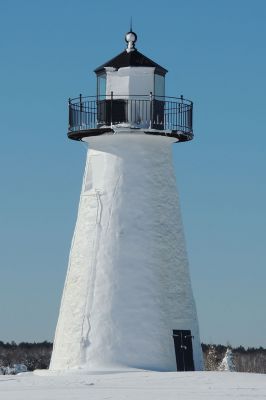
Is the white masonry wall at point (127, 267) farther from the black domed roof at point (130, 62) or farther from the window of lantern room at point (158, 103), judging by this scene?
the black domed roof at point (130, 62)

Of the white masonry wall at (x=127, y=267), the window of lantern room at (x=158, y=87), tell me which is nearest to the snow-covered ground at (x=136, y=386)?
the white masonry wall at (x=127, y=267)

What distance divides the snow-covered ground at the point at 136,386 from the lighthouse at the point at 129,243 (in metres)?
1.08

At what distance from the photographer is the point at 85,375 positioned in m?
39.1

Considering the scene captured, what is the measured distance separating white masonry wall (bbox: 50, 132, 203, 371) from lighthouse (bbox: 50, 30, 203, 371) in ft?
0.09

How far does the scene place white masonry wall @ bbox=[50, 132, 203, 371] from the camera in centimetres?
3981

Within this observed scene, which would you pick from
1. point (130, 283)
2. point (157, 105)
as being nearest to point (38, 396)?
point (130, 283)

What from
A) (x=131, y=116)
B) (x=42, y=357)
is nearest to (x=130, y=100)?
(x=131, y=116)

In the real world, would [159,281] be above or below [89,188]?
below

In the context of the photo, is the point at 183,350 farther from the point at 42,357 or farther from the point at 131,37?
the point at 42,357

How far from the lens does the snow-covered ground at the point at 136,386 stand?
34188 mm

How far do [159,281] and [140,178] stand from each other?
284 centimetres

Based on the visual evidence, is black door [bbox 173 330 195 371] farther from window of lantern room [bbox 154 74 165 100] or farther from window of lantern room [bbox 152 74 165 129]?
window of lantern room [bbox 154 74 165 100]

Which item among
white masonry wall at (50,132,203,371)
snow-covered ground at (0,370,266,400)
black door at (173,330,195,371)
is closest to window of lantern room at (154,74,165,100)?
white masonry wall at (50,132,203,371)

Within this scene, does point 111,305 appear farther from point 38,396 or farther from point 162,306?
point 38,396
